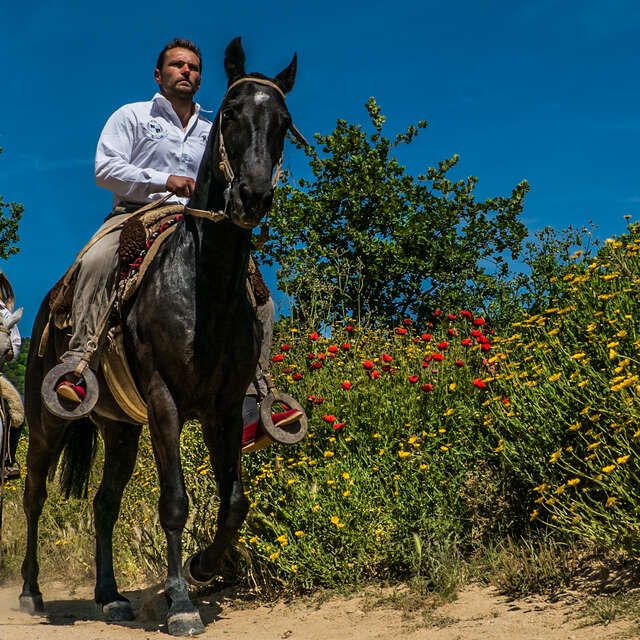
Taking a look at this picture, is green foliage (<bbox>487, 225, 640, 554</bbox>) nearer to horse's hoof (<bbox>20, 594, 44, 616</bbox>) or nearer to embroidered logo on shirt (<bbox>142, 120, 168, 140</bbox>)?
embroidered logo on shirt (<bbox>142, 120, 168, 140</bbox>)

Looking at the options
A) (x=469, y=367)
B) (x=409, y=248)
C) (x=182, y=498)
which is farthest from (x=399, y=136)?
(x=182, y=498)

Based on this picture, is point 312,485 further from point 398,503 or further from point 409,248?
point 409,248

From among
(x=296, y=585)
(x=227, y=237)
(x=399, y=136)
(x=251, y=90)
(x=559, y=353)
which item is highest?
(x=399, y=136)

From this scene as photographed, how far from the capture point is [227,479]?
16.6ft

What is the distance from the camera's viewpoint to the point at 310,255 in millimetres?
14750

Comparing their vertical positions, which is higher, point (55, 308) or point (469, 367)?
point (55, 308)

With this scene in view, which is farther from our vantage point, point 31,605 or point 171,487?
point 31,605

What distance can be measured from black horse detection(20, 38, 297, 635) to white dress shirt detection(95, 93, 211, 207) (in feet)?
3.08

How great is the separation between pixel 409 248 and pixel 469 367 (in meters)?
8.21

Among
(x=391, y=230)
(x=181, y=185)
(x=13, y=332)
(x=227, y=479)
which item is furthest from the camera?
(x=391, y=230)

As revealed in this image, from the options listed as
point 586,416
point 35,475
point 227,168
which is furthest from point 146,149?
point 586,416

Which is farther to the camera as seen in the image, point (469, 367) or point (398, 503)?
point (469, 367)

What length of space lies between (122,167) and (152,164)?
0.31m

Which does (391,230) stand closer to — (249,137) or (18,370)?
(249,137)
